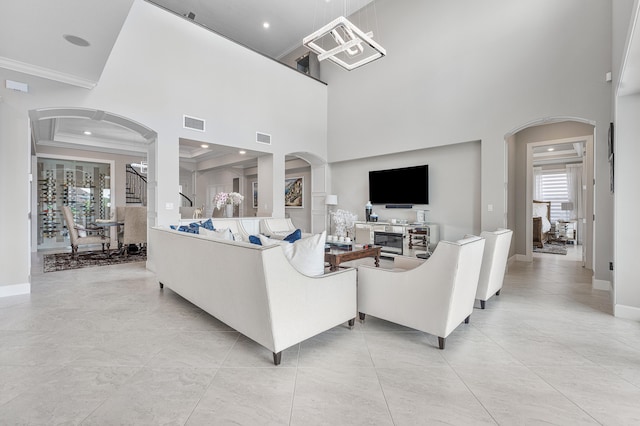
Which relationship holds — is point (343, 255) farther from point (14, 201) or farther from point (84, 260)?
point (84, 260)

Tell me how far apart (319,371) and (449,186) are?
480 centimetres

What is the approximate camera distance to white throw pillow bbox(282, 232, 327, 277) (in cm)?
221

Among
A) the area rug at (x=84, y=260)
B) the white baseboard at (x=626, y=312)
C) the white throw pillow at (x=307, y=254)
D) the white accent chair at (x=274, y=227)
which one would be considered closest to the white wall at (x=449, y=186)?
the white accent chair at (x=274, y=227)

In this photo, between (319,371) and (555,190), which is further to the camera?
(555,190)

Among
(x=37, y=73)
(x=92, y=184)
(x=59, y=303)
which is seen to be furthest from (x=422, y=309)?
(x=92, y=184)

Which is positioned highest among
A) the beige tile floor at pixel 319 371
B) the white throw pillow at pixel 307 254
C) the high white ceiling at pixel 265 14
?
the high white ceiling at pixel 265 14

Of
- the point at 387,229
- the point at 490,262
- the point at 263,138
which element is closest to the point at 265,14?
the point at 263,138

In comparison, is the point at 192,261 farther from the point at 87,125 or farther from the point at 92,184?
the point at 92,184

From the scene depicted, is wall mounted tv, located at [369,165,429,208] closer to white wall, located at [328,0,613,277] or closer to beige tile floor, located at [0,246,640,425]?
white wall, located at [328,0,613,277]

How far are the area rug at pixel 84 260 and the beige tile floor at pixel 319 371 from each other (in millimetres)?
2531

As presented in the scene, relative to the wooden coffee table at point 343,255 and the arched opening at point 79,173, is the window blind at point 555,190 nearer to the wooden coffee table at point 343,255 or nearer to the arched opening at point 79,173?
the wooden coffee table at point 343,255

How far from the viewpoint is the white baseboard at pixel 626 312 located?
2.88 m

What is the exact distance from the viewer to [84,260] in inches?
236

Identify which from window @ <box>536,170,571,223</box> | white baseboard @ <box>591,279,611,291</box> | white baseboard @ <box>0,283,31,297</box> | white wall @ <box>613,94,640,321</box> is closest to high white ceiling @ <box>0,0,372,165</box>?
white baseboard @ <box>0,283,31,297</box>
